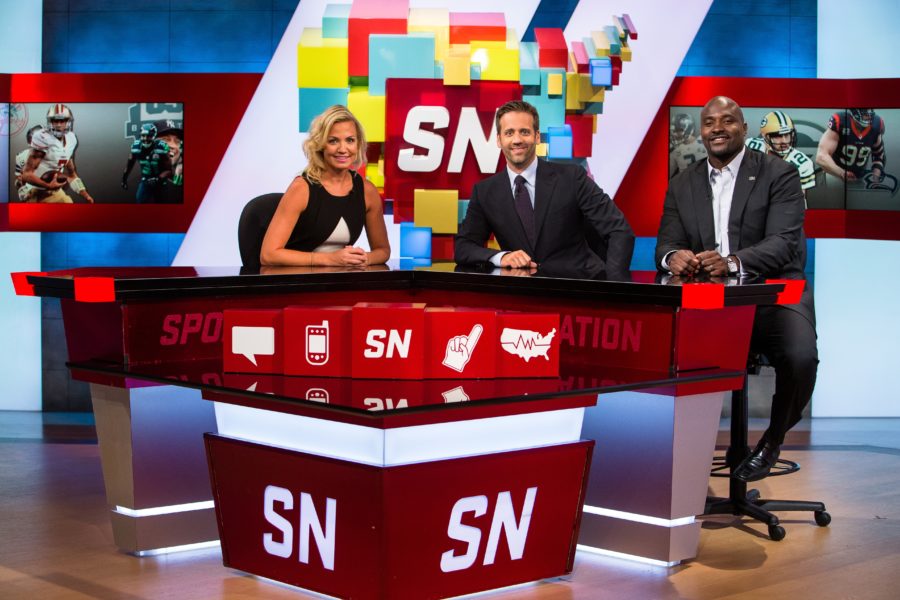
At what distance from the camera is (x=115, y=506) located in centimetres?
344

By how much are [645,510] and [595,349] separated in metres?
0.53

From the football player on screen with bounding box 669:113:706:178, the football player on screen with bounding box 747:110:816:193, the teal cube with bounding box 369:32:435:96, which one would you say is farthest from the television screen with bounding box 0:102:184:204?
the football player on screen with bounding box 747:110:816:193

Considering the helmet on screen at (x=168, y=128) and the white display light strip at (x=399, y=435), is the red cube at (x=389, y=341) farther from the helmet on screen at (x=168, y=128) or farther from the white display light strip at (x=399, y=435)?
the helmet on screen at (x=168, y=128)

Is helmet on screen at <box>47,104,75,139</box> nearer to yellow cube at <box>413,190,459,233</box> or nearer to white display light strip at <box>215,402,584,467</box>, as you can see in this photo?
yellow cube at <box>413,190,459,233</box>

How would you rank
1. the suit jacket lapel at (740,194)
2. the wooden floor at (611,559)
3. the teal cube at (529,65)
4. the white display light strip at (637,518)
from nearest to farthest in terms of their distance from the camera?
1. the wooden floor at (611,559)
2. the white display light strip at (637,518)
3. the suit jacket lapel at (740,194)
4. the teal cube at (529,65)

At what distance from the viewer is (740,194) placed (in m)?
4.05

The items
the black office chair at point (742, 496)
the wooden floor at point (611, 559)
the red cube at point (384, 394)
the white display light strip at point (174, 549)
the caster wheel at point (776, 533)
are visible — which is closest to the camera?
the red cube at point (384, 394)

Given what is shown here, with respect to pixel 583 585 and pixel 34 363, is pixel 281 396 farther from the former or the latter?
pixel 34 363

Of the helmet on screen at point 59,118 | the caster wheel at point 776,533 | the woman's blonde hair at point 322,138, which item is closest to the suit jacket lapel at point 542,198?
the woman's blonde hair at point 322,138

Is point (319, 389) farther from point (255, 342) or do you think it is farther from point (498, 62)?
point (498, 62)

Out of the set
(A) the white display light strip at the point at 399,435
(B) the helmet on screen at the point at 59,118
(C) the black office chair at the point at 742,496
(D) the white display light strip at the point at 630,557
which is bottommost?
(D) the white display light strip at the point at 630,557

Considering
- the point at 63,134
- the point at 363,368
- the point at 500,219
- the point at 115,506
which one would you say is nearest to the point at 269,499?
the point at 363,368

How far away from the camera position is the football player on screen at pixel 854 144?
6086 millimetres

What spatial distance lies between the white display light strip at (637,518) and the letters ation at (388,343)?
1008 millimetres
